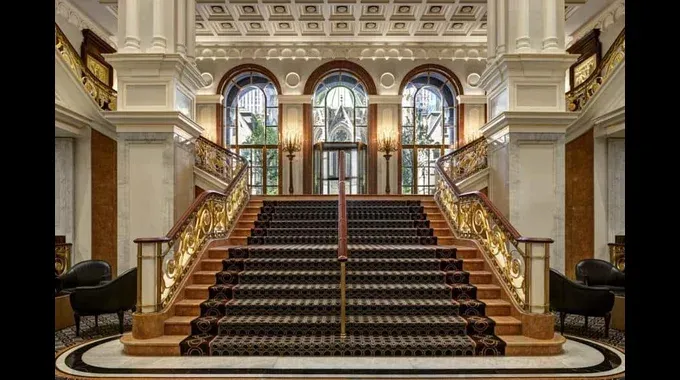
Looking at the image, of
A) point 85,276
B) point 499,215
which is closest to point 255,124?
point 85,276

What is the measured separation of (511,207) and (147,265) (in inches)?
221

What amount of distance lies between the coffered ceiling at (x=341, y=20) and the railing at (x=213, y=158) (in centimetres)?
380

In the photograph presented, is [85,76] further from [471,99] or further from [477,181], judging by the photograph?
[471,99]

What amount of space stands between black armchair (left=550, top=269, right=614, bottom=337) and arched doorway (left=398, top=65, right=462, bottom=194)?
8494mm

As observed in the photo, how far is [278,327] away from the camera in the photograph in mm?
5883

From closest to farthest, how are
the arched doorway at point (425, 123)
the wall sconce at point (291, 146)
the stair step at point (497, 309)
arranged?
the stair step at point (497, 309) → the wall sconce at point (291, 146) → the arched doorway at point (425, 123)

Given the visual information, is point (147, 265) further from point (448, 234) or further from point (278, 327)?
point (448, 234)

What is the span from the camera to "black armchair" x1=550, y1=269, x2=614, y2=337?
6414 mm

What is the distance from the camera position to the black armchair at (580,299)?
6.41 meters

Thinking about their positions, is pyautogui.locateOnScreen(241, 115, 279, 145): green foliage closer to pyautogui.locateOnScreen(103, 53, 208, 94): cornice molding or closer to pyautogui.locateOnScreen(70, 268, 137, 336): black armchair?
pyautogui.locateOnScreen(103, 53, 208, 94): cornice molding

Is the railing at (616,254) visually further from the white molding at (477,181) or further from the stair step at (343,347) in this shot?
the stair step at (343,347)

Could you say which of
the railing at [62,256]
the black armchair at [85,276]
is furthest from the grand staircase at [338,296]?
the railing at [62,256]

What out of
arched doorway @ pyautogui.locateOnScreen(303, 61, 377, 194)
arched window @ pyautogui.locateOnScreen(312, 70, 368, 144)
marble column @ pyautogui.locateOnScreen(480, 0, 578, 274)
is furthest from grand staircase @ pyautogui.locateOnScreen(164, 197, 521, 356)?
arched window @ pyautogui.locateOnScreen(312, 70, 368, 144)
